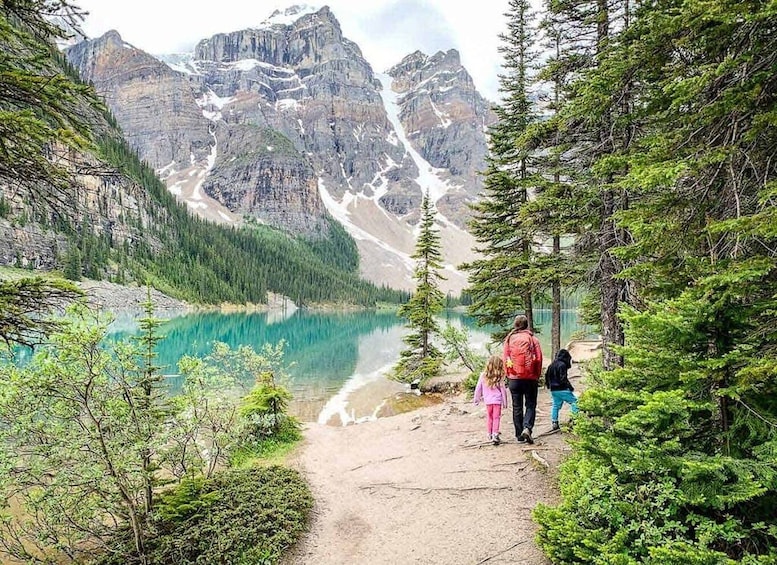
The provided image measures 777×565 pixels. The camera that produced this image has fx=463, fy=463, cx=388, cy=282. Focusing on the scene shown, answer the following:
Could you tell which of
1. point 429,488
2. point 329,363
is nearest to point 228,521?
point 429,488

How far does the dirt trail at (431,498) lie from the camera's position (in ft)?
18.2

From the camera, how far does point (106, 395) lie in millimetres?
5781

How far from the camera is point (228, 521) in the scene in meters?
6.23

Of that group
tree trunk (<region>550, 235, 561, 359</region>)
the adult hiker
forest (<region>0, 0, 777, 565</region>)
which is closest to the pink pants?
the adult hiker

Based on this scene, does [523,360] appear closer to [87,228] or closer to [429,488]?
[429,488]

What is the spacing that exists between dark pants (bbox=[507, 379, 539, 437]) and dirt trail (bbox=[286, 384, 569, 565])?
1.27 feet

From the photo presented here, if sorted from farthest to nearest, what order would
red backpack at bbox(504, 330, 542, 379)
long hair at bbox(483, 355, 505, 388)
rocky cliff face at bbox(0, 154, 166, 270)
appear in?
rocky cliff face at bbox(0, 154, 166, 270), long hair at bbox(483, 355, 505, 388), red backpack at bbox(504, 330, 542, 379)

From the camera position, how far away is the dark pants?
27.0 feet

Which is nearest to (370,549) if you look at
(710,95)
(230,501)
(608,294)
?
(230,501)

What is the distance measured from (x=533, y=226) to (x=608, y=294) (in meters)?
2.95

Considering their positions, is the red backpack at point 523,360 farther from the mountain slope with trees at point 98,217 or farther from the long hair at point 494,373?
the mountain slope with trees at point 98,217

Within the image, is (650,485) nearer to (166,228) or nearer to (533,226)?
(533,226)

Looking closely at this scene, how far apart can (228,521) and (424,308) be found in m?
16.8

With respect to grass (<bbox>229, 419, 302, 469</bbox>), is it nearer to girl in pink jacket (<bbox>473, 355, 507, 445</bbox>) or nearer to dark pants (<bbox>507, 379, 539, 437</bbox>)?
girl in pink jacket (<bbox>473, 355, 507, 445</bbox>)
